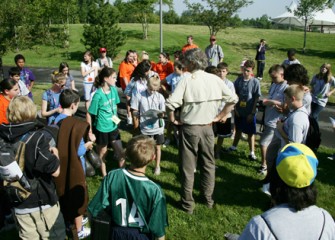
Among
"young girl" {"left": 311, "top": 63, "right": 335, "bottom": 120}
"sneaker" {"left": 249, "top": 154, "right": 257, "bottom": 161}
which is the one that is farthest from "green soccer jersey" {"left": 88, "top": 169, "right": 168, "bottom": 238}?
"young girl" {"left": 311, "top": 63, "right": 335, "bottom": 120}

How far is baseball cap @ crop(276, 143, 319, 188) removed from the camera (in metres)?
1.86

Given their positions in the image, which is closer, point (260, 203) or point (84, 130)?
point (84, 130)

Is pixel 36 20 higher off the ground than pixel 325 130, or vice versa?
pixel 36 20

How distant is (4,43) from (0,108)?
8.11 meters

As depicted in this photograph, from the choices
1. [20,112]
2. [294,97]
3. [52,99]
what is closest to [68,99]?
[20,112]

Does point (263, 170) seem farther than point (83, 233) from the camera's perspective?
Yes

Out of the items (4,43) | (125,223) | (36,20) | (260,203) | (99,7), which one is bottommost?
(260,203)

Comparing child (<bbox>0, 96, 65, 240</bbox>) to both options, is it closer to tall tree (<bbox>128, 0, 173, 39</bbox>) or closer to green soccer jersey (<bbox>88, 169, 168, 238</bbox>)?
green soccer jersey (<bbox>88, 169, 168, 238</bbox>)

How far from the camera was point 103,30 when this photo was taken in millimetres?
23438

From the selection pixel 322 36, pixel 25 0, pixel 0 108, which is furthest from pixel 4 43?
pixel 322 36

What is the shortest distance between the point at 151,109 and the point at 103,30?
19.3 m

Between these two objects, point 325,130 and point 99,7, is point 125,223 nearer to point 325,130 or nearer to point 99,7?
point 325,130

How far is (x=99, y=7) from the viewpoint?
24156 mm

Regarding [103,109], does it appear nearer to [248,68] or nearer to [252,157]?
[248,68]
